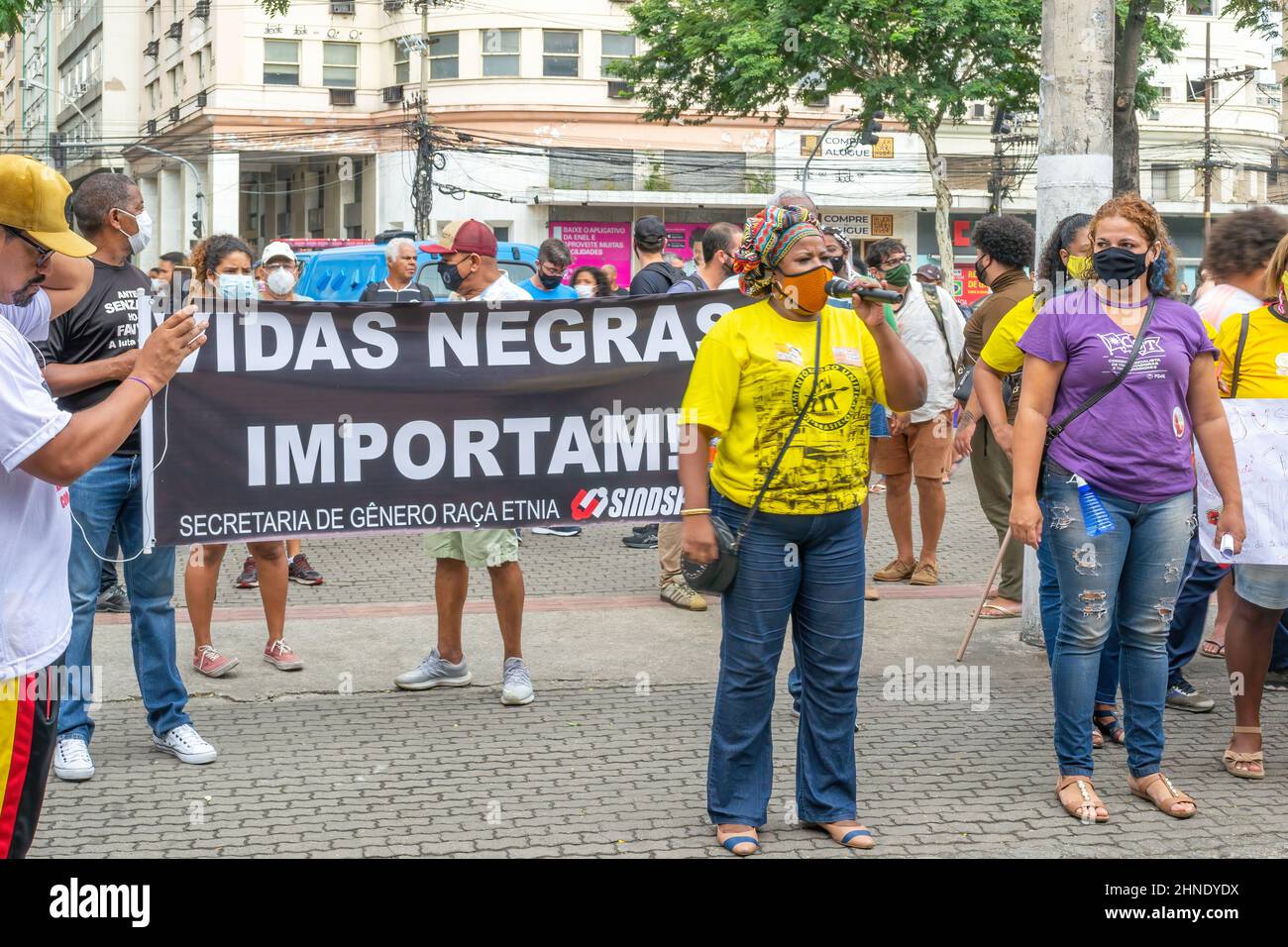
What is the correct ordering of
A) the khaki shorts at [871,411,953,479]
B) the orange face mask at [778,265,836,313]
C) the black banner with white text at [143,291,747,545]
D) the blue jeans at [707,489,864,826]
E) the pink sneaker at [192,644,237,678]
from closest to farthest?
the orange face mask at [778,265,836,313] < the blue jeans at [707,489,864,826] < the black banner with white text at [143,291,747,545] < the pink sneaker at [192,644,237,678] < the khaki shorts at [871,411,953,479]

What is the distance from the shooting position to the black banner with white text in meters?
6.10

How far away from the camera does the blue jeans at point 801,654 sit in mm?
4496

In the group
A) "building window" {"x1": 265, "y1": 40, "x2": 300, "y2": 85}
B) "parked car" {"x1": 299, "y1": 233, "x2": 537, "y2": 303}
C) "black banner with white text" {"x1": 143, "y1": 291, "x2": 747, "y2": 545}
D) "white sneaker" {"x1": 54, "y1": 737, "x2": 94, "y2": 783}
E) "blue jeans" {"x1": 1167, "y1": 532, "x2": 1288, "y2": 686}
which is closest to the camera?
"white sneaker" {"x1": 54, "y1": 737, "x2": 94, "y2": 783}

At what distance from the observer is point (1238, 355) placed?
537 cm

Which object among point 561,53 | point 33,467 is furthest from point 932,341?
point 561,53

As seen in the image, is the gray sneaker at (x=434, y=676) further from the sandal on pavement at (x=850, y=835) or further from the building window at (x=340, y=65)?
the building window at (x=340, y=65)

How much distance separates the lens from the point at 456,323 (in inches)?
253

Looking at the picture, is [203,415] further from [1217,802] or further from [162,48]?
[162,48]

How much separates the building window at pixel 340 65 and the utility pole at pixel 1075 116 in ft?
144

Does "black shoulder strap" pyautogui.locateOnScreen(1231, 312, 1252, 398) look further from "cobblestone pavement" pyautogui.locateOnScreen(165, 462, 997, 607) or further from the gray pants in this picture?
"cobblestone pavement" pyautogui.locateOnScreen(165, 462, 997, 607)

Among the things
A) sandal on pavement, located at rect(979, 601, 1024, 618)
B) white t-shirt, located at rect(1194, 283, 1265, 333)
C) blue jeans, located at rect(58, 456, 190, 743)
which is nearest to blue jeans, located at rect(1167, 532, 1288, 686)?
white t-shirt, located at rect(1194, 283, 1265, 333)

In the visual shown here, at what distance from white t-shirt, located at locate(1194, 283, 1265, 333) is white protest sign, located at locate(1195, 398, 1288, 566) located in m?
0.63

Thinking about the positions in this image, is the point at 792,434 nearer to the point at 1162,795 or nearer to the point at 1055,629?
the point at 1162,795
